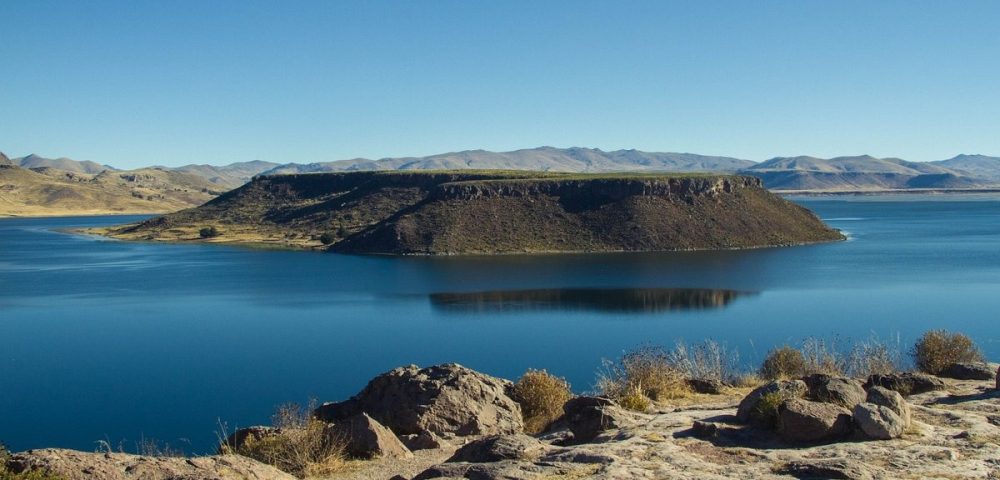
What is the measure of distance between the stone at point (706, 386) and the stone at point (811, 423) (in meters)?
7.07

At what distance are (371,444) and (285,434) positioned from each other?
62.2 inches

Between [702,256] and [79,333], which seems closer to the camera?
[79,333]

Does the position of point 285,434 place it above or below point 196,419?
above

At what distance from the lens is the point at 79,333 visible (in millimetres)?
48656

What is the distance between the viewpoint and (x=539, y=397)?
19.3 meters

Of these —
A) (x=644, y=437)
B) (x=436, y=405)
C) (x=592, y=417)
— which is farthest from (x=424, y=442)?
(x=644, y=437)

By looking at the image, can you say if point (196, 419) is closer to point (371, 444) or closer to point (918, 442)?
point (371, 444)

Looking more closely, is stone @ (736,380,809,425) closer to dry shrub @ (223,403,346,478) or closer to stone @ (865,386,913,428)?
stone @ (865,386,913,428)

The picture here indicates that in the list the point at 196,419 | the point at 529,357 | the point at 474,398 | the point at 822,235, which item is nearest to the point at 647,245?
the point at 822,235

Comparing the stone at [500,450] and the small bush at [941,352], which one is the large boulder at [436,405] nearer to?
the stone at [500,450]

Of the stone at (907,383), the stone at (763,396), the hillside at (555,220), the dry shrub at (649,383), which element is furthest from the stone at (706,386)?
the hillside at (555,220)

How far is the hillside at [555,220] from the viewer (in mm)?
102188

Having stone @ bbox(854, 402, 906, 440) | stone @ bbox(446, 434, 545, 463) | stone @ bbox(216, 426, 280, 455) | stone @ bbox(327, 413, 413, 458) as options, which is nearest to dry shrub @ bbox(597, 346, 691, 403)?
stone @ bbox(446, 434, 545, 463)

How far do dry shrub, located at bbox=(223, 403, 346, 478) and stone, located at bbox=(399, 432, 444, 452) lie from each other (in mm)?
1678
